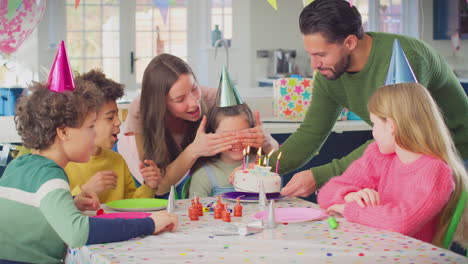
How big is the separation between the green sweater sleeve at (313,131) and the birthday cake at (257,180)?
0.40 m

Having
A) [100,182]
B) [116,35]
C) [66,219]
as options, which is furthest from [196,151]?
[116,35]

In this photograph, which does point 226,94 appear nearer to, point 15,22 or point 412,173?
point 412,173

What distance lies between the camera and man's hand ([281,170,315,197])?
84.4 inches

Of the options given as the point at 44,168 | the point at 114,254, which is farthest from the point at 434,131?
the point at 44,168

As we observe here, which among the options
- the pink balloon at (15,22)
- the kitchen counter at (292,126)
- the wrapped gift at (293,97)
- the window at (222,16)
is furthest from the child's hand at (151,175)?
the window at (222,16)

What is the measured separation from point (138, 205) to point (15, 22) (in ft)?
8.88

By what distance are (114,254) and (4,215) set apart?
1.22 ft

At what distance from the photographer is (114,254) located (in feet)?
4.78

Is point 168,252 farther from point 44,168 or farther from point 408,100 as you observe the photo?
point 408,100

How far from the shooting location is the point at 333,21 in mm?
2221

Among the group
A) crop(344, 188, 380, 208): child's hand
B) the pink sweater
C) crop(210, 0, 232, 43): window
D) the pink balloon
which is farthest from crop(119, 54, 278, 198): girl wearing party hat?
crop(210, 0, 232, 43): window

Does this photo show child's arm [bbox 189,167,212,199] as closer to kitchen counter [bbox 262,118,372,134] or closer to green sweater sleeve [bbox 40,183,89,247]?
green sweater sleeve [bbox 40,183,89,247]

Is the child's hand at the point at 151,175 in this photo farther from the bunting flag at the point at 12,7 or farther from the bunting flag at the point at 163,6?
the bunting flag at the point at 163,6

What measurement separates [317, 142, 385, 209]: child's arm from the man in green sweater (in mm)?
192
